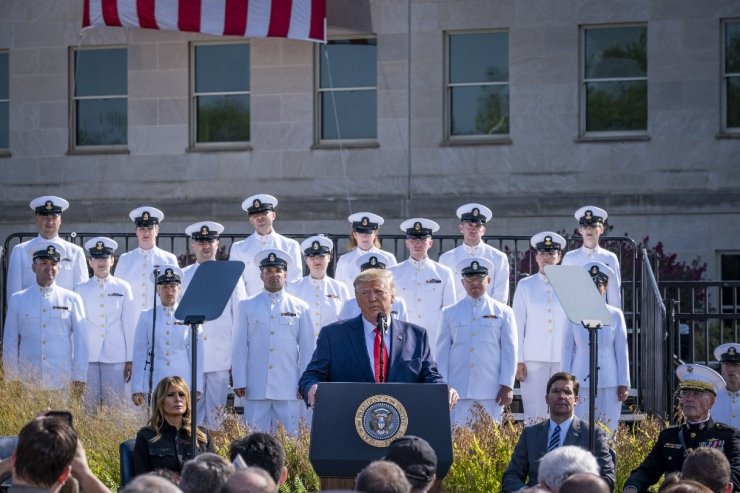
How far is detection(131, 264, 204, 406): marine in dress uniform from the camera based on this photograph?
41.2 ft

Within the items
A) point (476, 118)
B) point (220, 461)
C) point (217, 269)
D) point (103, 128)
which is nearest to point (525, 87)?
point (476, 118)

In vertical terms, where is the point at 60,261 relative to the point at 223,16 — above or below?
below

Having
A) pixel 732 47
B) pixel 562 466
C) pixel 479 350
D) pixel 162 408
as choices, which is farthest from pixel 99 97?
pixel 562 466

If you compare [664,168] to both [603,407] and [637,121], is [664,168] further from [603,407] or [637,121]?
[603,407]

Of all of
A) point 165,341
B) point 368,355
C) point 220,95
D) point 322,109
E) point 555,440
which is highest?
point 220,95

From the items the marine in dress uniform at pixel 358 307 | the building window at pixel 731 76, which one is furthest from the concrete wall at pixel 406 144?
the marine in dress uniform at pixel 358 307

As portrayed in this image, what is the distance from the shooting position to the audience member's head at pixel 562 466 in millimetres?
6859

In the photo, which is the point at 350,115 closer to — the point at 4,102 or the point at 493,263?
the point at 4,102

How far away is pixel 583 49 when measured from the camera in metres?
19.3

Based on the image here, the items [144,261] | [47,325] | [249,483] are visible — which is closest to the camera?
[249,483]

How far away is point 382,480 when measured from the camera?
577 centimetres

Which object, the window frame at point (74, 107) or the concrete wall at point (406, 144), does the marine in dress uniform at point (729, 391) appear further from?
the window frame at point (74, 107)

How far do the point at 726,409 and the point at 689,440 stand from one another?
122 inches

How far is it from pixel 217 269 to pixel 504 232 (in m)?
10.5
